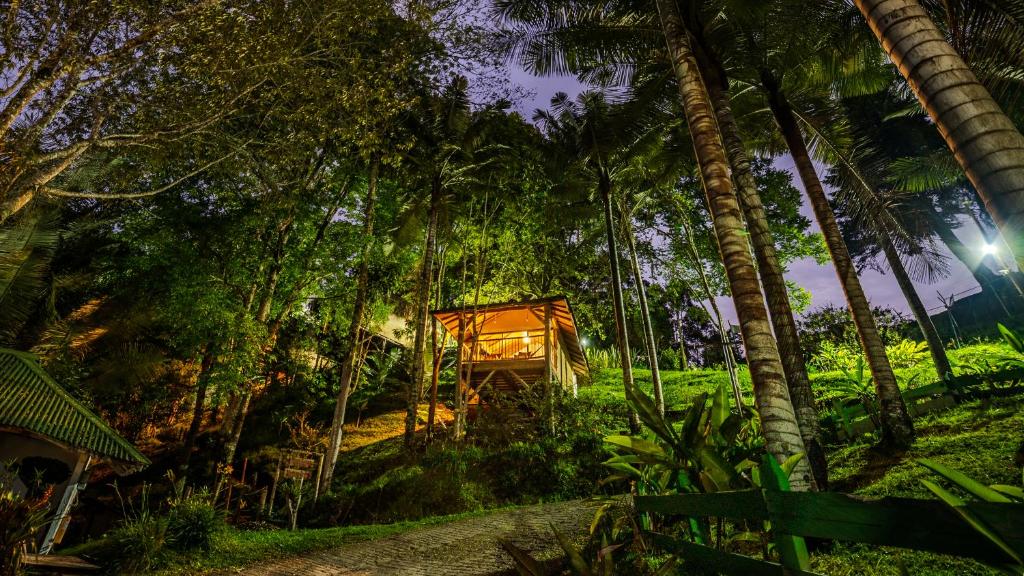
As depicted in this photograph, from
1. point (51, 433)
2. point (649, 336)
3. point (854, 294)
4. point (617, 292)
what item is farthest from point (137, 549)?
point (649, 336)

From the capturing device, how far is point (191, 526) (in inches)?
268

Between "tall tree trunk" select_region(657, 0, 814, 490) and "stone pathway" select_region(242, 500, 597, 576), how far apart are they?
9.63 ft

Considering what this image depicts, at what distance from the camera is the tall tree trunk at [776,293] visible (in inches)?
175

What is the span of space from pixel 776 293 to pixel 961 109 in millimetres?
3020

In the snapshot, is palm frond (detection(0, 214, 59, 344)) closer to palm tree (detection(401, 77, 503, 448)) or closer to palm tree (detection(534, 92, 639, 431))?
palm tree (detection(401, 77, 503, 448))

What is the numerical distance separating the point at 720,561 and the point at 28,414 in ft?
38.9

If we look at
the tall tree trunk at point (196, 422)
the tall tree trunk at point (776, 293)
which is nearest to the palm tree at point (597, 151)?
the tall tree trunk at point (776, 293)

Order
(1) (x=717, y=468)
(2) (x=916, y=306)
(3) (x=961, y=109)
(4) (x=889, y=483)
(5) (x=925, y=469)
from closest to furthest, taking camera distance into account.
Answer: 1. (1) (x=717, y=468)
2. (3) (x=961, y=109)
3. (4) (x=889, y=483)
4. (5) (x=925, y=469)
5. (2) (x=916, y=306)

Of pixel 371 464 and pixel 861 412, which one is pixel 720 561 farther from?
pixel 371 464

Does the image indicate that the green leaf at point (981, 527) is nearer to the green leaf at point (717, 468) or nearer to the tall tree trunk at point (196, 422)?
the green leaf at point (717, 468)

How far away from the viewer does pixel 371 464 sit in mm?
12453

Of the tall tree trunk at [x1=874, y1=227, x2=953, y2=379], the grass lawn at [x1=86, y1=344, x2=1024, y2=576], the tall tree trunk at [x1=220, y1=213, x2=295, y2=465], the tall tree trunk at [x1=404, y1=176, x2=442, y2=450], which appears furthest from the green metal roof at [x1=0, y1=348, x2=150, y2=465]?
the tall tree trunk at [x1=874, y1=227, x2=953, y2=379]

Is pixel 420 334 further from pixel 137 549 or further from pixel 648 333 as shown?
pixel 137 549

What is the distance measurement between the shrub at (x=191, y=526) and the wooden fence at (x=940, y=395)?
10.7 meters
